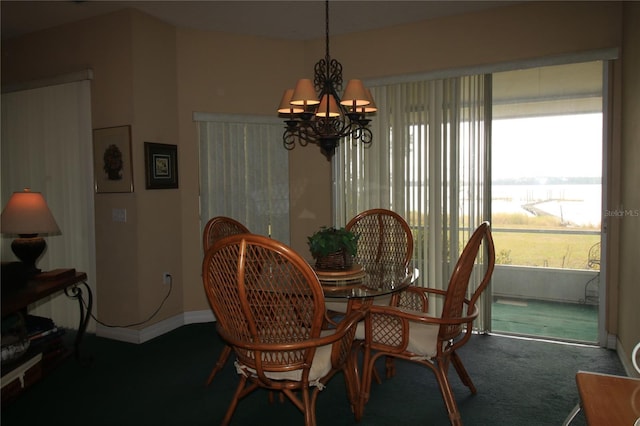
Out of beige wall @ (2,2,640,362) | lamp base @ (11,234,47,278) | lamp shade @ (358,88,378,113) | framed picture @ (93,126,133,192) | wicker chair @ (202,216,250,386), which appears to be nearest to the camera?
lamp shade @ (358,88,378,113)

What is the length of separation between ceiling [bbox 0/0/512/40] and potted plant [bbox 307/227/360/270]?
2.04 meters

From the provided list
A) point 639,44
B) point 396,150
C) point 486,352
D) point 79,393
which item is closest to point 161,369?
point 79,393

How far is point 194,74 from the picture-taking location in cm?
414

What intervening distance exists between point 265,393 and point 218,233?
109 cm

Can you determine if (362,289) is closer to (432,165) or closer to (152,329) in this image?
(432,165)

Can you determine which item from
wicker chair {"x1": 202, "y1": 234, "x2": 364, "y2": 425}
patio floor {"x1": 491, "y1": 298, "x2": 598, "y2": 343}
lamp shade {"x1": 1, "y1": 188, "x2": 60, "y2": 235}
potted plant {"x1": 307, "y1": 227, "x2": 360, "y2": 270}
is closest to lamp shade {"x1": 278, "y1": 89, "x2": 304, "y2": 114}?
potted plant {"x1": 307, "y1": 227, "x2": 360, "y2": 270}

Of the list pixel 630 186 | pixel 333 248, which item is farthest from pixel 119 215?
pixel 630 186

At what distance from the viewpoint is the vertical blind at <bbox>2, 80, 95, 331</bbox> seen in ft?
12.9

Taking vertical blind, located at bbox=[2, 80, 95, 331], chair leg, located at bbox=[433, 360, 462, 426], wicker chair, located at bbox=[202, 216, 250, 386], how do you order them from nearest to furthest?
1. chair leg, located at bbox=[433, 360, 462, 426]
2. wicker chair, located at bbox=[202, 216, 250, 386]
3. vertical blind, located at bbox=[2, 80, 95, 331]

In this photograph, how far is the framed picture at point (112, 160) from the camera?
12.1ft

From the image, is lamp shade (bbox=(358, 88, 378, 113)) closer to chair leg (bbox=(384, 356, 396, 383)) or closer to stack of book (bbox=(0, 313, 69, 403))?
chair leg (bbox=(384, 356, 396, 383))

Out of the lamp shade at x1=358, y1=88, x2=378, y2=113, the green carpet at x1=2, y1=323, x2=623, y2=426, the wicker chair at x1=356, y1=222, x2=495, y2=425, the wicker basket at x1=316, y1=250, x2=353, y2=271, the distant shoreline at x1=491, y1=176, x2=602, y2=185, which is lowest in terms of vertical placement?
the green carpet at x1=2, y1=323, x2=623, y2=426

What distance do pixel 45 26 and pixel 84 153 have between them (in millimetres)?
1220

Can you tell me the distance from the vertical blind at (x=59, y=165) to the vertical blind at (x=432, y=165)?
7.94 feet
